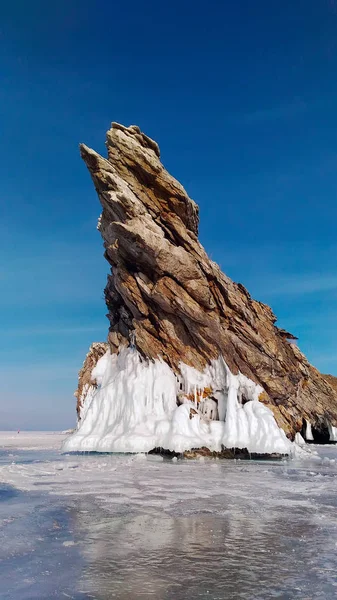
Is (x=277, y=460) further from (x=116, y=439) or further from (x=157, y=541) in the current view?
(x=157, y=541)

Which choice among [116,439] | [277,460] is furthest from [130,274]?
[277,460]

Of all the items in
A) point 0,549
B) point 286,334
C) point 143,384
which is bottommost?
point 0,549

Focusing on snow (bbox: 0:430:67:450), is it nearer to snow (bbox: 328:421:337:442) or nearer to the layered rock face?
the layered rock face

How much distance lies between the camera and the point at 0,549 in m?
8.42

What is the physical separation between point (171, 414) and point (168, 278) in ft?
31.2

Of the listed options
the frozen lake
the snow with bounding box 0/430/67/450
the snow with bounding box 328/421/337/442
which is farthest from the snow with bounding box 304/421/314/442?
the frozen lake

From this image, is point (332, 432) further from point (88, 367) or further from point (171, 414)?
point (88, 367)

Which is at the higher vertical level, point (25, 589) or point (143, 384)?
point (143, 384)

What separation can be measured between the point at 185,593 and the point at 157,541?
115 inches

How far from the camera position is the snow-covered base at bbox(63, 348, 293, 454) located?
30.1 meters

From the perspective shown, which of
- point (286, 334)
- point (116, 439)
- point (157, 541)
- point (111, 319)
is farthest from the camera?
point (286, 334)

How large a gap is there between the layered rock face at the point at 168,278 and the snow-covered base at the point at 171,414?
3.18 ft

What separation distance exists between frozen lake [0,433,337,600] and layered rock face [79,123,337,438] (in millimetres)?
16968

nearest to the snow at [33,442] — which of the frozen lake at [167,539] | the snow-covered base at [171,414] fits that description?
the snow-covered base at [171,414]
